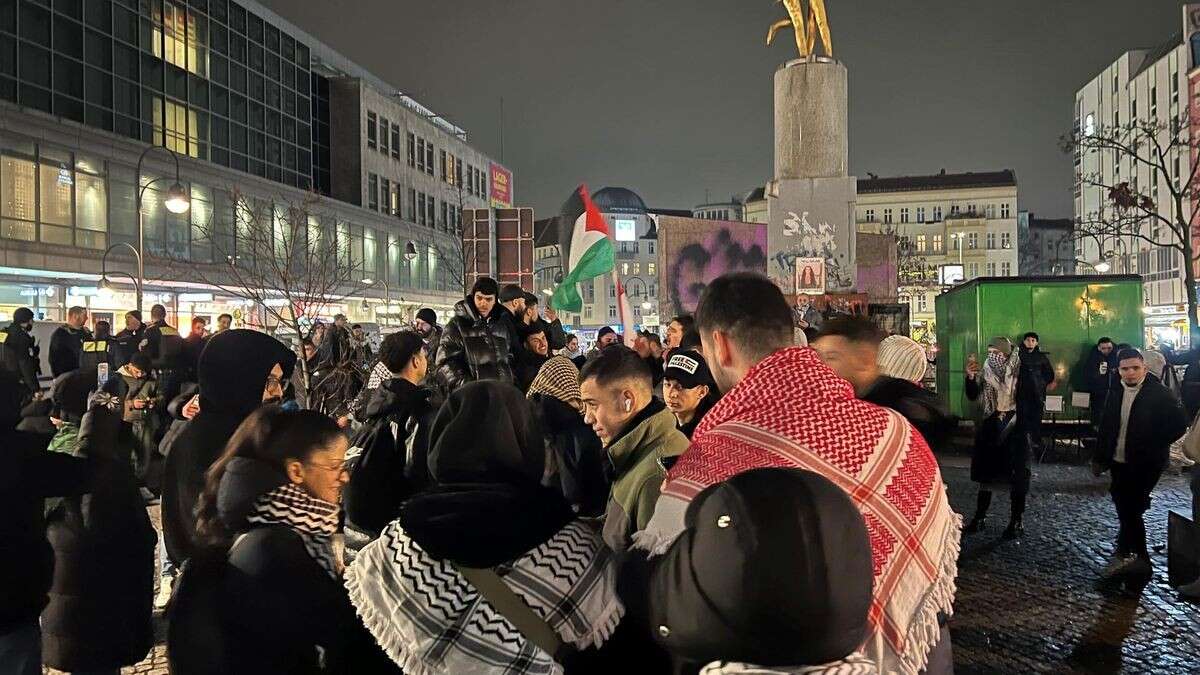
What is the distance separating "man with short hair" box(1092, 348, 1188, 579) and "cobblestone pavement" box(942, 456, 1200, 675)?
339 mm

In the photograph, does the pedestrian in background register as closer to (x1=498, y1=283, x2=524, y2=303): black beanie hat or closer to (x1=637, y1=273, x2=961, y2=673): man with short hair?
(x1=498, y1=283, x2=524, y2=303): black beanie hat

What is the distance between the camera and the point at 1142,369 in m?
7.61

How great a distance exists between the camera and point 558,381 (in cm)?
647

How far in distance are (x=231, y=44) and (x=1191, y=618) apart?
144 feet

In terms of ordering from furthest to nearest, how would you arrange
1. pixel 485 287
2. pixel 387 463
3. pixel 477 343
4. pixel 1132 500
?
pixel 485 287
pixel 1132 500
pixel 477 343
pixel 387 463

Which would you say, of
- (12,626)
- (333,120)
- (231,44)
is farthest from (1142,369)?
(333,120)

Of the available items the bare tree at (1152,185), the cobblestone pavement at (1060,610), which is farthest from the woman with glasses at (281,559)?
the bare tree at (1152,185)

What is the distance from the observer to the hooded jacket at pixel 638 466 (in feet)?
10.2

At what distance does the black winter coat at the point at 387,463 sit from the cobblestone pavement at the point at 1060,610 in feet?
3.17

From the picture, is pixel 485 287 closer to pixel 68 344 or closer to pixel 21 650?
pixel 21 650

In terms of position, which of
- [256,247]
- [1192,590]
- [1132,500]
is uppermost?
[256,247]

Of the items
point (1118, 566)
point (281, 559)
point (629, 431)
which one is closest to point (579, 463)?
point (629, 431)

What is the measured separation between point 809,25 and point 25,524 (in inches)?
954

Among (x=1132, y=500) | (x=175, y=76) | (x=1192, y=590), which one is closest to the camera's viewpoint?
(x=1192, y=590)
